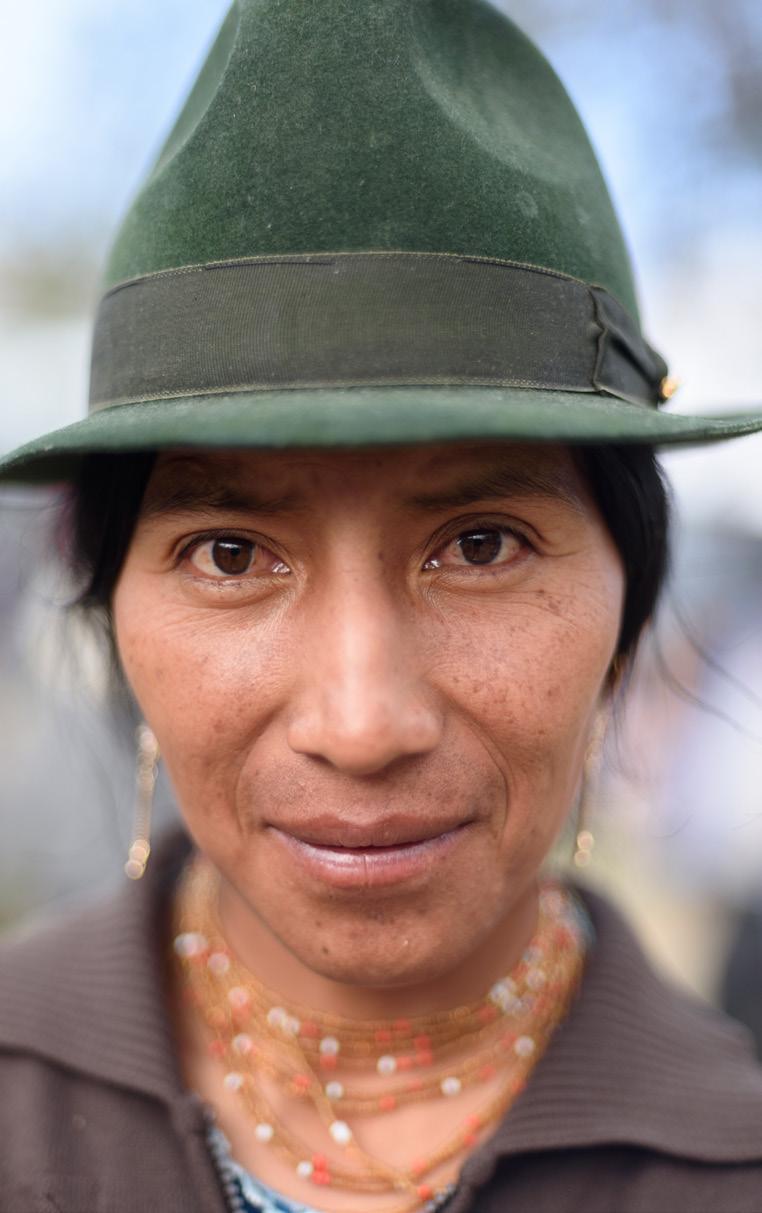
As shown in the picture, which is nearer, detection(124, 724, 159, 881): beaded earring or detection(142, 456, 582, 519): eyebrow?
detection(142, 456, 582, 519): eyebrow

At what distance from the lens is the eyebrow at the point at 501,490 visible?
120 centimetres

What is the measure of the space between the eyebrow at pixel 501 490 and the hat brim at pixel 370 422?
0.11 m

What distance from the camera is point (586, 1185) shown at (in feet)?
4.46

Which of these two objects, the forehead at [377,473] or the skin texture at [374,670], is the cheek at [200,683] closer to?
the skin texture at [374,670]

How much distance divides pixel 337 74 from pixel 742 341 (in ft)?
8.06

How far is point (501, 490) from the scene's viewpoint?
1.24 metres

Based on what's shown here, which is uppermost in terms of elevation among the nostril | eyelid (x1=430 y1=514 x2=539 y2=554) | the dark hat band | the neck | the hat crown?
the hat crown

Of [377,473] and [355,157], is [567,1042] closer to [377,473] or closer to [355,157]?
[377,473]


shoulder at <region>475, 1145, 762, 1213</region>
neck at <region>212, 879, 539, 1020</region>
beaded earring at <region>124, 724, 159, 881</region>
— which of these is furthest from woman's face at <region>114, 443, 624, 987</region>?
beaded earring at <region>124, 724, 159, 881</region>

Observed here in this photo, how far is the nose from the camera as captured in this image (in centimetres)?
111

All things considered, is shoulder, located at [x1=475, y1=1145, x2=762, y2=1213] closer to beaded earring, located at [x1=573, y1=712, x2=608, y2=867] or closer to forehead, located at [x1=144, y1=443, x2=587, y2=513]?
beaded earring, located at [x1=573, y1=712, x2=608, y2=867]

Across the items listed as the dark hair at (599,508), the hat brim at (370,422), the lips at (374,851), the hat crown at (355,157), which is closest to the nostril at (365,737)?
the lips at (374,851)

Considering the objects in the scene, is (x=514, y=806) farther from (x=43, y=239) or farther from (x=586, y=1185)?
(x=43, y=239)

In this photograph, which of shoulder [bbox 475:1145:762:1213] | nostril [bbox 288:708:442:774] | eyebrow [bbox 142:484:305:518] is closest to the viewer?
nostril [bbox 288:708:442:774]
